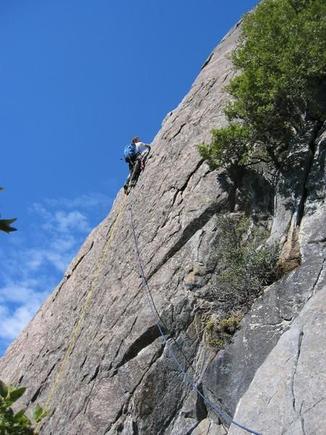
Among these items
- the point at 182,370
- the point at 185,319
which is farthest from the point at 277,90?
the point at 182,370

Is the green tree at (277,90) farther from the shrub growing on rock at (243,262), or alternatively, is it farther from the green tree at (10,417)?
the green tree at (10,417)

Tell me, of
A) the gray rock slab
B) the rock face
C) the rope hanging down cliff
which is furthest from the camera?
the rope hanging down cliff

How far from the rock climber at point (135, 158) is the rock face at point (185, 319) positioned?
2.24ft

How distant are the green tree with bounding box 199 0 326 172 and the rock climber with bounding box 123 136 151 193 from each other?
4.70 m

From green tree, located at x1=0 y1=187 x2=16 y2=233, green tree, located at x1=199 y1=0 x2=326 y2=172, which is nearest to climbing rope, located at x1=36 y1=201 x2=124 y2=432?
green tree, located at x1=199 y1=0 x2=326 y2=172

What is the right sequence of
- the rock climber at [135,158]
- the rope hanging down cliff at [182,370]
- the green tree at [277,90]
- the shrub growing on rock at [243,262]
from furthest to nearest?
1. the rock climber at [135,158]
2. the green tree at [277,90]
3. the shrub growing on rock at [243,262]
4. the rope hanging down cliff at [182,370]

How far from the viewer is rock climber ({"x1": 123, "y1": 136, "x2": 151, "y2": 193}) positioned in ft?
63.6

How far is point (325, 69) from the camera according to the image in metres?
13.9

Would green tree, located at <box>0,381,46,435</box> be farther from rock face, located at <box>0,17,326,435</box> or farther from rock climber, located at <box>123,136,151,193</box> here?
rock climber, located at <box>123,136,151,193</box>

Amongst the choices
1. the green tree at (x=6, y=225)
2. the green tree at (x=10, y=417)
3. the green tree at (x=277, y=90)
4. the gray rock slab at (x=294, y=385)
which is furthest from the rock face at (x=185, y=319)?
the green tree at (x=6, y=225)

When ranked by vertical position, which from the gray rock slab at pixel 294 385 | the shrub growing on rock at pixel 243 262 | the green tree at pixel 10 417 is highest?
the shrub growing on rock at pixel 243 262

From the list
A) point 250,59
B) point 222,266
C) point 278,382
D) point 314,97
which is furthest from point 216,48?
point 278,382

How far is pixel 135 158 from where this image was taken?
65.3 ft

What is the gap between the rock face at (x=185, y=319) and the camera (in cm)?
1015
